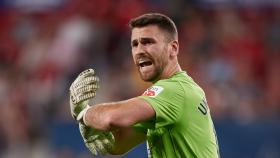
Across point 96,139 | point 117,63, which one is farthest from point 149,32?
point 117,63

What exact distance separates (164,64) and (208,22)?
7323 mm

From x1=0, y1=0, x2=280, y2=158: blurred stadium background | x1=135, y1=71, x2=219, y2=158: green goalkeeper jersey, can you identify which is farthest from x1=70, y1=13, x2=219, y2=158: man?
x1=0, y1=0, x2=280, y2=158: blurred stadium background

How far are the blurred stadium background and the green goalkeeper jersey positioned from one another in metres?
5.03

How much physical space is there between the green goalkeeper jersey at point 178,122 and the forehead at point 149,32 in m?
0.29

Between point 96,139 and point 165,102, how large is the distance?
605mm

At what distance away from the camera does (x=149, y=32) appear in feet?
16.8

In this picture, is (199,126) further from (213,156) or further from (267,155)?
(267,155)

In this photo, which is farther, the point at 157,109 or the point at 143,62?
the point at 143,62

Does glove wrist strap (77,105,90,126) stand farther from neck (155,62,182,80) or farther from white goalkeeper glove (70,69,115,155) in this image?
neck (155,62,182,80)

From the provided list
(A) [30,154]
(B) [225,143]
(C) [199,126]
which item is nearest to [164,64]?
(C) [199,126]

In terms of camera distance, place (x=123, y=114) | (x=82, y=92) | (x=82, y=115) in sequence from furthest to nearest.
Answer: (x=82, y=92) < (x=82, y=115) < (x=123, y=114)

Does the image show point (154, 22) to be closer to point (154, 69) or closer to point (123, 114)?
point (154, 69)

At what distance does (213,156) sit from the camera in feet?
16.8

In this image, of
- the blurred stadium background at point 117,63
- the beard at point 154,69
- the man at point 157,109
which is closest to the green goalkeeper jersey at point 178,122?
the man at point 157,109
